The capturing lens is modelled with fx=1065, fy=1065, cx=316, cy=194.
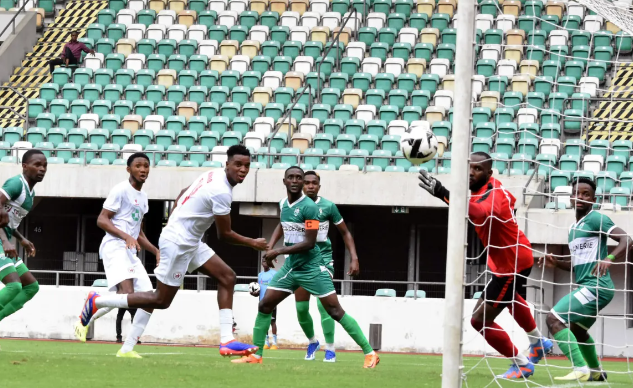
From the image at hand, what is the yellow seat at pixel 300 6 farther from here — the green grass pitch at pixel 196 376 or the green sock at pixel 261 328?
the green grass pitch at pixel 196 376

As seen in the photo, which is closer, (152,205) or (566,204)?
(566,204)

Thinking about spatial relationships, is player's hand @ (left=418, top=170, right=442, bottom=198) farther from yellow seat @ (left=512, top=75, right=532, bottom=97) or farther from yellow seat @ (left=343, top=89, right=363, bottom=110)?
yellow seat @ (left=343, top=89, right=363, bottom=110)

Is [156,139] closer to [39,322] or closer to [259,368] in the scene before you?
[39,322]

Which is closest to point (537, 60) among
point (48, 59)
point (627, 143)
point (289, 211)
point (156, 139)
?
point (627, 143)

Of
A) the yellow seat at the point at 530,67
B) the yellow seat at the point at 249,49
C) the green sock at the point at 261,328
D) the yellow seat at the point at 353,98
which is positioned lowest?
the green sock at the point at 261,328

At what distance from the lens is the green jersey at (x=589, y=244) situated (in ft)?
33.9

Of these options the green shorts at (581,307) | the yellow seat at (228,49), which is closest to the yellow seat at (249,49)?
the yellow seat at (228,49)

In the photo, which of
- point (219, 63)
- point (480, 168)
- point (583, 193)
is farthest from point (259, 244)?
point (219, 63)

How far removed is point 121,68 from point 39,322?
829 cm

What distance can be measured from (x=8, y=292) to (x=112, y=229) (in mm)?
1270

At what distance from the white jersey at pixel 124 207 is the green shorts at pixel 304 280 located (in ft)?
5.37

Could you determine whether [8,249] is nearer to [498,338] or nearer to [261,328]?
[261,328]

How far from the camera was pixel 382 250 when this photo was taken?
24.6 metres

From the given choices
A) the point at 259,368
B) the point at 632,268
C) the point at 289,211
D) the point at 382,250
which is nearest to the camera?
the point at 259,368
